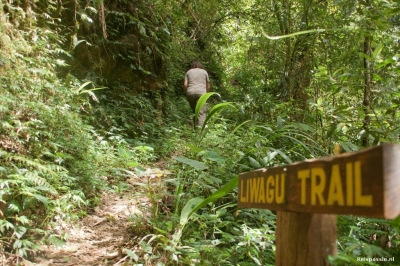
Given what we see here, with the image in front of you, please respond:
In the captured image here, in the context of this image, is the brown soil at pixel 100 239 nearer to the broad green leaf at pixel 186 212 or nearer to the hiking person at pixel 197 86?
the broad green leaf at pixel 186 212

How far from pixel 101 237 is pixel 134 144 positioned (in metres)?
2.56

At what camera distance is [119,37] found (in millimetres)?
6676

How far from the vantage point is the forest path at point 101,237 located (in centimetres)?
271

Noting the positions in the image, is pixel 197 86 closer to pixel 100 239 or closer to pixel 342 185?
pixel 100 239

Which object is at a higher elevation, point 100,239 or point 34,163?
point 34,163

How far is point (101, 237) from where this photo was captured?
3186mm

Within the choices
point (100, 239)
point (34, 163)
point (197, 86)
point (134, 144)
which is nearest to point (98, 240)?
point (100, 239)

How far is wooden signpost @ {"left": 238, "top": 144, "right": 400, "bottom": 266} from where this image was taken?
855 mm

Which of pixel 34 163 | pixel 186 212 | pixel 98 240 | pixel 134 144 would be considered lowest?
pixel 98 240

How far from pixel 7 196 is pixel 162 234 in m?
1.26

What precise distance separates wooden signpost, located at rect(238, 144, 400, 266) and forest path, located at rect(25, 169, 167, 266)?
1.66 meters

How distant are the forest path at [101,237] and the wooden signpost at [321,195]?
1.66m

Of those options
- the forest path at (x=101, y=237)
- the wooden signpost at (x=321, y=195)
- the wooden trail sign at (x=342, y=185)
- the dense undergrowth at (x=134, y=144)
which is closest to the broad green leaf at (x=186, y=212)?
the dense undergrowth at (x=134, y=144)

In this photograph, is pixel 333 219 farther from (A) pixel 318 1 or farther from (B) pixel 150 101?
(B) pixel 150 101
